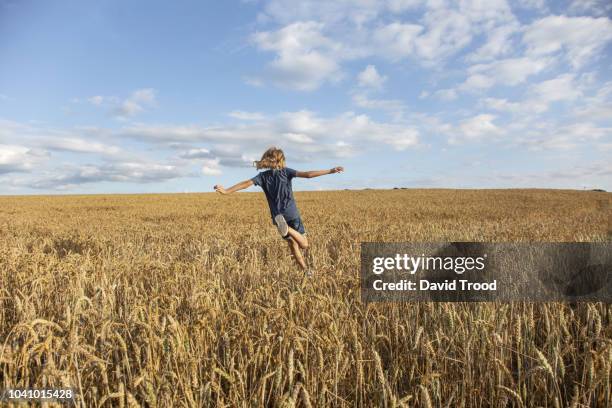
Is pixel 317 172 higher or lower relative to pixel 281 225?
higher

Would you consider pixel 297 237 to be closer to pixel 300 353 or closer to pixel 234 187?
pixel 234 187

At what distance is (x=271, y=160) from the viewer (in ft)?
21.3

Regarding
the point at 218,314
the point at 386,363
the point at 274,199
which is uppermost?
the point at 274,199

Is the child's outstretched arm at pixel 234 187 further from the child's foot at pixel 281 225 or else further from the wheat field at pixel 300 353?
the wheat field at pixel 300 353

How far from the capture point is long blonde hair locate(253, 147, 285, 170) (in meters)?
6.48

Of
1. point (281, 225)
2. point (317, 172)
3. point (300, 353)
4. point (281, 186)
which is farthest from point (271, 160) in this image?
point (300, 353)

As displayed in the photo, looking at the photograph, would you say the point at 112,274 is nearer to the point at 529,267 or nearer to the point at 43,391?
the point at 43,391

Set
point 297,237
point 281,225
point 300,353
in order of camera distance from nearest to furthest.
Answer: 1. point 300,353
2. point 281,225
3. point 297,237

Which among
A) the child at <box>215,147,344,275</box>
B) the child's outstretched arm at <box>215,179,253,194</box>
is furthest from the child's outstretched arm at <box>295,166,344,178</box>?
the child's outstretched arm at <box>215,179,253,194</box>

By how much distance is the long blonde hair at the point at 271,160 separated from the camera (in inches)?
255

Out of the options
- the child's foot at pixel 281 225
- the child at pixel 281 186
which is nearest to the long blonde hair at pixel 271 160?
the child at pixel 281 186

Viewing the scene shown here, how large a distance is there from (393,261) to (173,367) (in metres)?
4.17

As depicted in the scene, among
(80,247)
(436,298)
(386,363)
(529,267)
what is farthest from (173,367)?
(80,247)

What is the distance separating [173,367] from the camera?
2.65 metres
